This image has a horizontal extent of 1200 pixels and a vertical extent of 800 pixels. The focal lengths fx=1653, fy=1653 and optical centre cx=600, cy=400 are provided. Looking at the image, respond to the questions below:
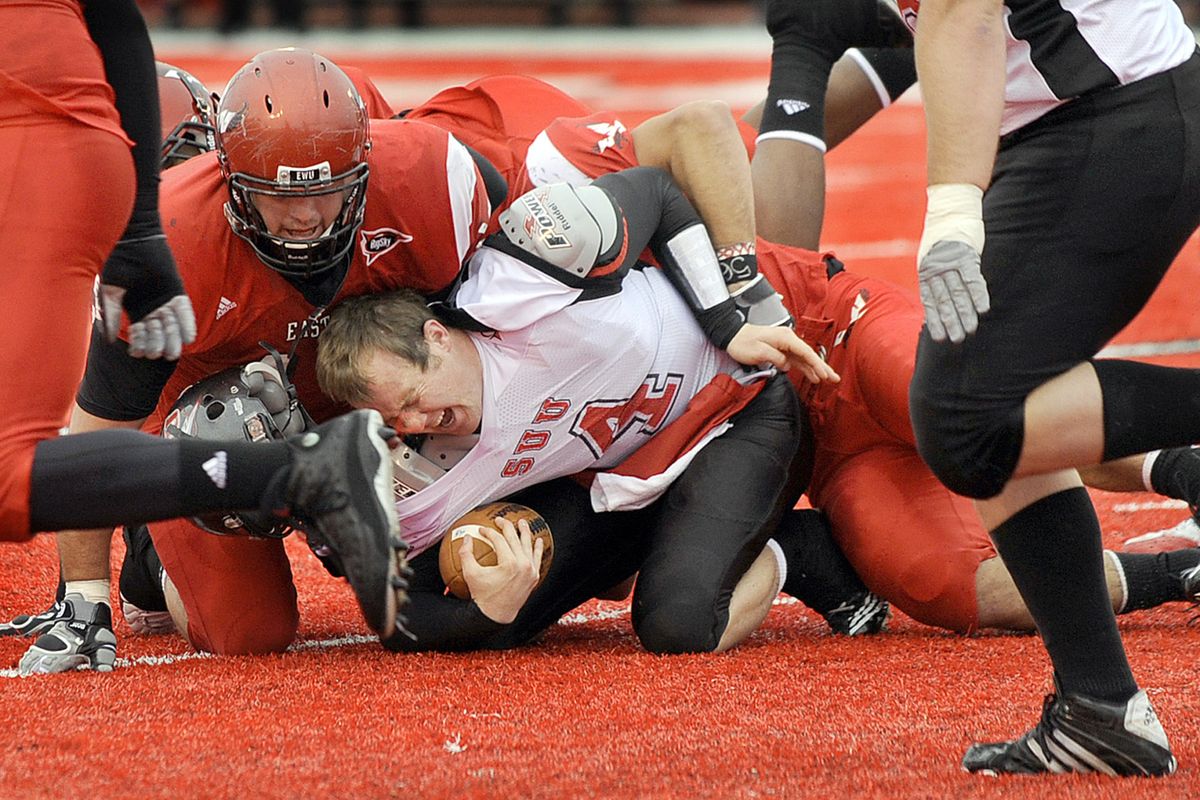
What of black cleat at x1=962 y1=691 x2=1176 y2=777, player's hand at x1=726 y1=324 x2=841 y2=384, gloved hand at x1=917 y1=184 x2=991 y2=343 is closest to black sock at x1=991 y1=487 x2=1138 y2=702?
black cleat at x1=962 y1=691 x2=1176 y2=777

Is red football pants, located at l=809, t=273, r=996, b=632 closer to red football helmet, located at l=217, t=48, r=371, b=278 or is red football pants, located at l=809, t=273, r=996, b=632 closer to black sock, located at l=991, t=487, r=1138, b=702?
black sock, located at l=991, t=487, r=1138, b=702

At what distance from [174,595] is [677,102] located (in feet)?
28.0

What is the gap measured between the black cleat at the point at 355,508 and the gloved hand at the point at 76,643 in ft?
3.44

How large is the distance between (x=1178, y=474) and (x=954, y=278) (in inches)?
57.4

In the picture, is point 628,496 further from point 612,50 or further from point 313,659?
point 612,50

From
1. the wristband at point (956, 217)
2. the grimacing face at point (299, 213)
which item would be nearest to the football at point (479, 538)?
the grimacing face at point (299, 213)

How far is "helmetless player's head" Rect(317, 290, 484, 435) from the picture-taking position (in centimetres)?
301

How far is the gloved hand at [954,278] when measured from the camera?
2156 millimetres

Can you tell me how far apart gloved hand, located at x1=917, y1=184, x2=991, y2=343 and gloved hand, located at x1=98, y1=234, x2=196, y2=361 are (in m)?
1.22

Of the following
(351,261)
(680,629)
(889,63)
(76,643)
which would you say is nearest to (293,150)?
(351,261)

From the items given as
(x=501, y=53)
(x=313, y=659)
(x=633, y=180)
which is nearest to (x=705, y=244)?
(x=633, y=180)

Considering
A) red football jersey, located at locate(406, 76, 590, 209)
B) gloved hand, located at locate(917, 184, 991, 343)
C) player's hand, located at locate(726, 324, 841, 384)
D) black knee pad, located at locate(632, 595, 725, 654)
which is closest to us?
gloved hand, located at locate(917, 184, 991, 343)

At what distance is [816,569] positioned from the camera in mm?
3412

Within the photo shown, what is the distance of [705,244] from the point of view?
3.42 meters
